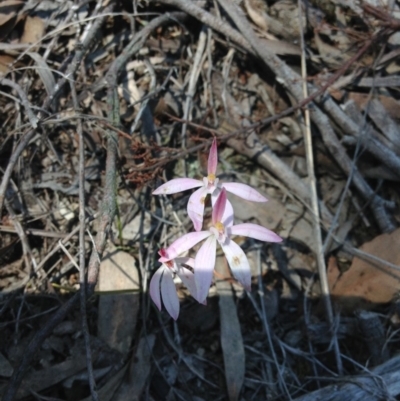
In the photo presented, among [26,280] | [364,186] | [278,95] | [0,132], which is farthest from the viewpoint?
[278,95]

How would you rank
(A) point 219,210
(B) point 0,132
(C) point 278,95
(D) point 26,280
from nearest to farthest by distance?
(A) point 219,210
(D) point 26,280
(B) point 0,132
(C) point 278,95

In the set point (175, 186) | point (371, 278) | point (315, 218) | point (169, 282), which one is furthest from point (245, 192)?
point (371, 278)

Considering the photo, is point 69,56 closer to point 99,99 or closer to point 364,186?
point 99,99

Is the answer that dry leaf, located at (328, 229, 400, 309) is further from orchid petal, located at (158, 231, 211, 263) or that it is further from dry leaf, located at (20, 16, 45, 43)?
dry leaf, located at (20, 16, 45, 43)

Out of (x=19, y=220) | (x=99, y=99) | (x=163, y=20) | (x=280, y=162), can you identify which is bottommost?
(x=19, y=220)

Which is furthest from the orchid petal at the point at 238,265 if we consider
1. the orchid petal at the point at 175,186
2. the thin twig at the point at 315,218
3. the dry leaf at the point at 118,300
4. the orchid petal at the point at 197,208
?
the thin twig at the point at 315,218

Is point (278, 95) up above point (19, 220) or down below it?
above

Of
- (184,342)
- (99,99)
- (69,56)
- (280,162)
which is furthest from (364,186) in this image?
(69,56)

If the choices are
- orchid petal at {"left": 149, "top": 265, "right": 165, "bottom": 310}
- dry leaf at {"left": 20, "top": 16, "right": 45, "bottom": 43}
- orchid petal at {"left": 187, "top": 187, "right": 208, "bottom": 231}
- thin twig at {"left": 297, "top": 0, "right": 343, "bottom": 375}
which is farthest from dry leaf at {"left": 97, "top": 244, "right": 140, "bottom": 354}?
dry leaf at {"left": 20, "top": 16, "right": 45, "bottom": 43}

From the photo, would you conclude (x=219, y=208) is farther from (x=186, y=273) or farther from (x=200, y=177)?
(x=200, y=177)
